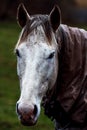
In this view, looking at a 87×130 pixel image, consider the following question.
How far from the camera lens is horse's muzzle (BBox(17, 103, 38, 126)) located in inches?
211

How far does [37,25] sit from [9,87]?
10.5m

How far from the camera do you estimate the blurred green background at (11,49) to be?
11.9m

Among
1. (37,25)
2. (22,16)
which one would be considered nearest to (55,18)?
(37,25)

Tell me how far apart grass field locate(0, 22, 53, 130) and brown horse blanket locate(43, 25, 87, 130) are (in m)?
1.46

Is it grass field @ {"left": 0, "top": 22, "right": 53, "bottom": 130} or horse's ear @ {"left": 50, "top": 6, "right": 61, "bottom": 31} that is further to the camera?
grass field @ {"left": 0, "top": 22, "right": 53, "bottom": 130}

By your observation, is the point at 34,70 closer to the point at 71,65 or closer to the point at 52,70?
the point at 52,70

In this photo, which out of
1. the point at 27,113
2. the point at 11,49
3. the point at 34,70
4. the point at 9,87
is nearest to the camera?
the point at 27,113

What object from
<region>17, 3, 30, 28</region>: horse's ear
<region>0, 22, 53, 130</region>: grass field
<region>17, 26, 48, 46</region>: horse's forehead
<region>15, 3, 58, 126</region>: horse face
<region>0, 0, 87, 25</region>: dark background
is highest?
<region>17, 3, 30, 28</region>: horse's ear

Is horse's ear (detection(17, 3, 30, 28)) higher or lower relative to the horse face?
higher

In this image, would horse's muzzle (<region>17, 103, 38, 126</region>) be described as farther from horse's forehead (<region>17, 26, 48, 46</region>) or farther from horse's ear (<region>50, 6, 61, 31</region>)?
horse's ear (<region>50, 6, 61, 31</region>)

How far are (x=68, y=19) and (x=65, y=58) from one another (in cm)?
2735

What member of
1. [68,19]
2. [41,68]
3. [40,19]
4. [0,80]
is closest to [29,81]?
[41,68]

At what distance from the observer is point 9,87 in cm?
1634

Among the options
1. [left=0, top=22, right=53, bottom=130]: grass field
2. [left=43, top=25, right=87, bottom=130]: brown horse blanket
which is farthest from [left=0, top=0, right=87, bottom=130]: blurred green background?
[left=43, top=25, right=87, bottom=130]: brown horse blanket
